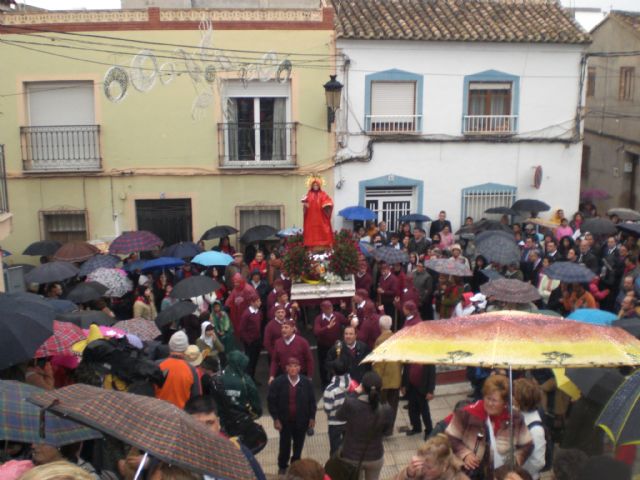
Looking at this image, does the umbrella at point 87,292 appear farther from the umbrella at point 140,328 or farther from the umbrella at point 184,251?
the umbrella at point 184,251

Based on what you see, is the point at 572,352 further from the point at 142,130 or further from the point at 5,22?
the point at 5,22

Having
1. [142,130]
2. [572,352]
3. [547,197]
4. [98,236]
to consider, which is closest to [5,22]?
[142,130]

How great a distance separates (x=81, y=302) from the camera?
10.5 metres

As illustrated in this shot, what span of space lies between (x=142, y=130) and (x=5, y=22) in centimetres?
382

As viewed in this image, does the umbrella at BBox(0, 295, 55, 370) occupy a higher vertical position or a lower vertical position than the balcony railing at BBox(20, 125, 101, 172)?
lower

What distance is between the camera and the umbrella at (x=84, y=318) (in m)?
8.39

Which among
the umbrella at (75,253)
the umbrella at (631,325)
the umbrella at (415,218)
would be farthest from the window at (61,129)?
the umbrella at (631,325)

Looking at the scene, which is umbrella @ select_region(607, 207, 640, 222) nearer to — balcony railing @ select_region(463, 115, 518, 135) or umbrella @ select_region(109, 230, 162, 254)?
balcony railing @ select_region(463, 115, 518, 135)

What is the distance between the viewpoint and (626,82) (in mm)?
22391

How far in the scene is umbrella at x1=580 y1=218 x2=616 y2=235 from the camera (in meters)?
14.4

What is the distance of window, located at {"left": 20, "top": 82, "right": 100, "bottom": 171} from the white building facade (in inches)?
230

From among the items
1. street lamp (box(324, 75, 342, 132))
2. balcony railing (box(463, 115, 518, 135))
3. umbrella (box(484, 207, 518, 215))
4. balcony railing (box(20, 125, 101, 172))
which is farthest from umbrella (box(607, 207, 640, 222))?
balcony railing (box(20, 125, 101, 172))

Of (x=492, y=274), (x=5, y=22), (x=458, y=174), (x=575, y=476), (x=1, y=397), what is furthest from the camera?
(x=458, y=174)

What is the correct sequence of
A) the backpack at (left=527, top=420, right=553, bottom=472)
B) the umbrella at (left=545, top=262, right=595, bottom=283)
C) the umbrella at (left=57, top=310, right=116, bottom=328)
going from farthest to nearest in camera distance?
the umbrella at (left=545, top=262, right=595, bottom=283) → the umbrella at (left=57, top=310, right=116, bottom=328) → the backpack at (left=527, top=420, right=553, bottom=472)
